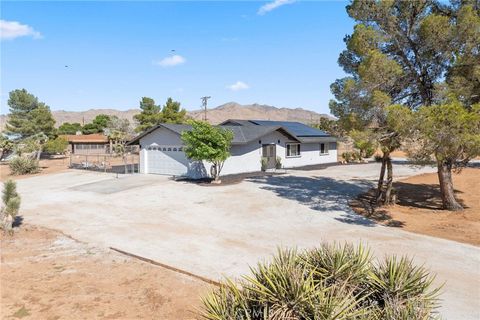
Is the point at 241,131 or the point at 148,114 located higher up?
the point at 148,114

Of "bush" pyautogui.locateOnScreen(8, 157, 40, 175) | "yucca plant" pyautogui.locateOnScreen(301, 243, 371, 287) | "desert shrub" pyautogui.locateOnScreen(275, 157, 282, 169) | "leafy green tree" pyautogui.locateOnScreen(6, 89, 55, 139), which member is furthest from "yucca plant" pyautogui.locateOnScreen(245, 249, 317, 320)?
"leafy green tree" pyautogui.locateOnScreen(6, 89, 55, 139)

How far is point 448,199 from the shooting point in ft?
54.2

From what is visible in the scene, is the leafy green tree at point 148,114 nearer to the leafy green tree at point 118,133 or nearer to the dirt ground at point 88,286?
the leafy green tree at point 118,133

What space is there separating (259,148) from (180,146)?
7.53 m

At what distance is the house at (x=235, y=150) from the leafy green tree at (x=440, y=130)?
1631 centimetres

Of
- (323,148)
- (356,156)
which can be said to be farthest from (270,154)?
(356,156)

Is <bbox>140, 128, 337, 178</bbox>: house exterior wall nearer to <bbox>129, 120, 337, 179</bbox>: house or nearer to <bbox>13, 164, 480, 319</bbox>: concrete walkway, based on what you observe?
<bbox>129, 120, 337, 179</bbox>: house

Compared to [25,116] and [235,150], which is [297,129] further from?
[25,116]

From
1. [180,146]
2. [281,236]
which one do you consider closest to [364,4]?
[281,236]

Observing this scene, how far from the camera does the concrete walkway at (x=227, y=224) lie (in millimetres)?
10117

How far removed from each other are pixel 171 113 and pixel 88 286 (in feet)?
151

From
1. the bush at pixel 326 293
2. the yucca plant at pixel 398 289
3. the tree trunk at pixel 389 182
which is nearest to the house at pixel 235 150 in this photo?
the tree trunk at pixel 389 182

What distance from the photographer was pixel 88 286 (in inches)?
334

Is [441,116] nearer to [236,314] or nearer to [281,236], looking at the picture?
[281,236]
